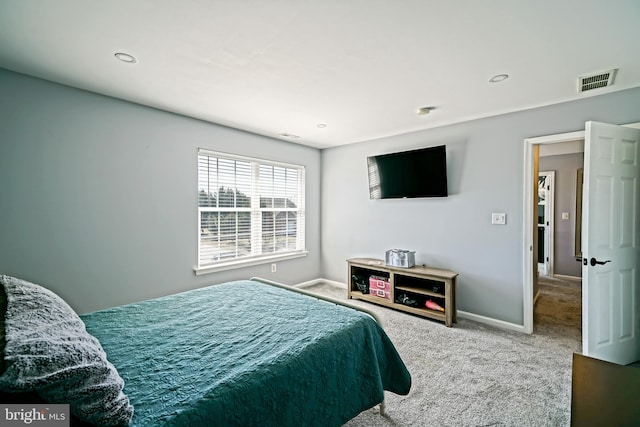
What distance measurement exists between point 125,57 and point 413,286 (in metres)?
3.77

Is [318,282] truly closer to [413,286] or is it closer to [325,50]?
[413,286]

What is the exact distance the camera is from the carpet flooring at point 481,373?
5.94 ft

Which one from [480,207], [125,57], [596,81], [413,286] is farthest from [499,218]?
[125,57]

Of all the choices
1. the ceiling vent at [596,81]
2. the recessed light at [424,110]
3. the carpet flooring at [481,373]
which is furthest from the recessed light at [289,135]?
the ceiling vent at [596,81]

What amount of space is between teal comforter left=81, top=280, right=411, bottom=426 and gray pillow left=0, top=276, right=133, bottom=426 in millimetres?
126

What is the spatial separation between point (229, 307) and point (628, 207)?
339 centimetres

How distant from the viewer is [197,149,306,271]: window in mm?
3521

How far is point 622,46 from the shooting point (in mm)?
1885

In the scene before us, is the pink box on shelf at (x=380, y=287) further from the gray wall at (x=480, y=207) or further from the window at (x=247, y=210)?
the window at (x=247, y=210)

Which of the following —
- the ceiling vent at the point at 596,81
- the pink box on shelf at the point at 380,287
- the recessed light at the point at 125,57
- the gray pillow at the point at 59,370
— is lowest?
the pink box on shelf at the point at 380,287

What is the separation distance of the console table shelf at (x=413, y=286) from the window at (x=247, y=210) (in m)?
1.07

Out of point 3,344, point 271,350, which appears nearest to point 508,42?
point 271,350

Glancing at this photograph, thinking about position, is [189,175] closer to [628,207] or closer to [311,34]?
[311,34]

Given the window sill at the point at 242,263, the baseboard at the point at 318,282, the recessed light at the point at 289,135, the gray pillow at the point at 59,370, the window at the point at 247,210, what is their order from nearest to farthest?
the gray pillow at the point at 59,370
the window sill at the point at 242,263
the window at the point at 247,210
the recessed light at the point at 289,135
the baseboard at the point at 318,282
